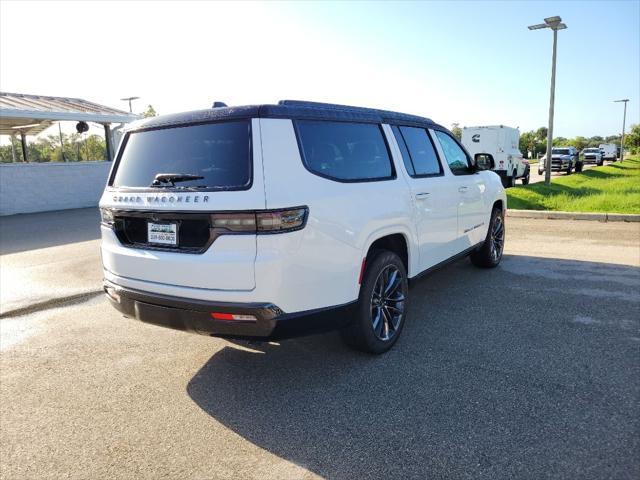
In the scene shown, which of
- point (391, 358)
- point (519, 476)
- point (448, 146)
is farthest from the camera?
point (448, 146)

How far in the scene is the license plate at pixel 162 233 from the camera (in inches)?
122

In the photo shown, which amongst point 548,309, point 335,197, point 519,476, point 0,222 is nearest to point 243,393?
point 335,197

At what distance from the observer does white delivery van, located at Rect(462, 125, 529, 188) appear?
70.0ft

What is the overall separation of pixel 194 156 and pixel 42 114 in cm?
1659

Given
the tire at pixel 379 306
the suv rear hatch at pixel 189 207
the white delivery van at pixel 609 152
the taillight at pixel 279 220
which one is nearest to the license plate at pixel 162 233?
the suv rear hatch at pixel 189 207

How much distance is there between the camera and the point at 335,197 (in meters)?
3.21

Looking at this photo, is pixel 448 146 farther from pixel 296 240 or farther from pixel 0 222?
pixel 0 222

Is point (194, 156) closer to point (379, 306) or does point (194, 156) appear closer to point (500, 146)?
point (379, 306)

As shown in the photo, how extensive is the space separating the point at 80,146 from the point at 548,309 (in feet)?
62.6

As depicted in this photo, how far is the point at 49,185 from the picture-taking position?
17.1m

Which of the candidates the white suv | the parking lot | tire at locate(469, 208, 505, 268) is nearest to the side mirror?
tire at locate(469, 208, 505, 268)

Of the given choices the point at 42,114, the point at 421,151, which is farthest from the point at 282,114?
the point at 42,114

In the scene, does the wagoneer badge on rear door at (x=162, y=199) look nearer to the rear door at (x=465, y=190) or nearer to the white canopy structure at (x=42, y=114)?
the rear door at (x=465, y=190)

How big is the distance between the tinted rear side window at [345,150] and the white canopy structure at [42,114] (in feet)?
52.5
